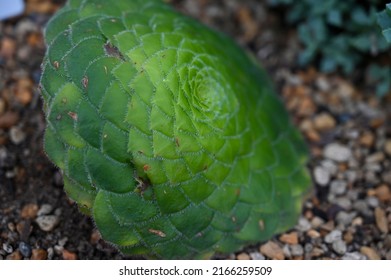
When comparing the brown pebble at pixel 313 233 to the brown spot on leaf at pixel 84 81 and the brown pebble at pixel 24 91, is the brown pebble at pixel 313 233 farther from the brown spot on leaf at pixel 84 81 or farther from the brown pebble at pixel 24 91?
the brown pebble at pixel 24 91

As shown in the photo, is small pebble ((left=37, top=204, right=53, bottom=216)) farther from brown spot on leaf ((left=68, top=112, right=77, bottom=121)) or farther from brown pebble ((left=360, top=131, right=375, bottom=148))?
brown pebble ((left=360, top=131, right=375, bottom=148))

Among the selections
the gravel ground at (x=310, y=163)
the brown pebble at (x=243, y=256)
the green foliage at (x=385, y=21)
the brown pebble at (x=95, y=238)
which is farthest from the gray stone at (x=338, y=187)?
the brown pebble at (x=95, y=238)

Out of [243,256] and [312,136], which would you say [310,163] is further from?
[243,256]

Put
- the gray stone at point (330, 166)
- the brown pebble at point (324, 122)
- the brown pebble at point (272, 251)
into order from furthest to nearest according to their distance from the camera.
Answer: the brown pebble at point (324, 122) → the gray stone at point (330, 166) → the brown pebble at point (272, 251)

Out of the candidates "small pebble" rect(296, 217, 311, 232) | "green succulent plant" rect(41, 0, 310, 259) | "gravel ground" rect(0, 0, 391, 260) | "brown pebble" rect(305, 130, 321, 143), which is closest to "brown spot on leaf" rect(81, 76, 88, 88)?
"green succulent plant" rect(41, 0, 310, 259)

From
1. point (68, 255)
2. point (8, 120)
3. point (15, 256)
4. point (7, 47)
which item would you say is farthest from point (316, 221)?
point (7, 47)

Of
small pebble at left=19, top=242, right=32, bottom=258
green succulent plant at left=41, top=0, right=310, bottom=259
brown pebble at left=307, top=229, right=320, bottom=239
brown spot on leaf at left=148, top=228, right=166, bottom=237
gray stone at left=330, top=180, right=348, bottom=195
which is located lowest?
small pebble at left=19, top=242, right=32, bottom=258
